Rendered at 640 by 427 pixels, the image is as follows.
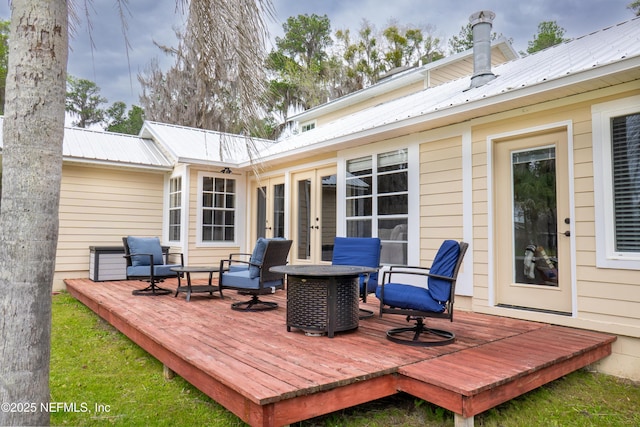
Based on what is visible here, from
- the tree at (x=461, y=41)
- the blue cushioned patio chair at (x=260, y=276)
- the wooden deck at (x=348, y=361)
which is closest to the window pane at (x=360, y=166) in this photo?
the blue cushioned patio chair at (x=260, y=276)

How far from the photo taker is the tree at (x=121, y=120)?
23.3 metres

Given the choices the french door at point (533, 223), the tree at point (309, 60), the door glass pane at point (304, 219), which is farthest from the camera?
the tree at point (309, 60)

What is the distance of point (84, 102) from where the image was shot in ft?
74.2

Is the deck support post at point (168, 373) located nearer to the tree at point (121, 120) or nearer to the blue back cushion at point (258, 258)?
the blue back cushion at point (258, 258)

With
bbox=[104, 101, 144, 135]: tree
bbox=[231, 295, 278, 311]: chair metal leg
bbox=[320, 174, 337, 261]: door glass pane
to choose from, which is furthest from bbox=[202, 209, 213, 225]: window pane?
bbox=[104, 101, 144, 135]: tree

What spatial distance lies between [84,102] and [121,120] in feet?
6.70

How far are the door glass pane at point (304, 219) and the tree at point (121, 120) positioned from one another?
18587 millimetres

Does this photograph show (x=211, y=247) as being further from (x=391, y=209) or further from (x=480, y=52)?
(x=480, y=52)

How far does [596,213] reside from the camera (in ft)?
12.3

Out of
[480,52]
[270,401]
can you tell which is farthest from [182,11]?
[480,52]

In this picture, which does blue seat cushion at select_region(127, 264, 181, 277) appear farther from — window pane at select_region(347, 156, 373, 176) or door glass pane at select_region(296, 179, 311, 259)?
window pane at select_region(347, 156, 373, 176)

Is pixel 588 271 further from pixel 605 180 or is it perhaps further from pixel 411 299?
pixel 411 299

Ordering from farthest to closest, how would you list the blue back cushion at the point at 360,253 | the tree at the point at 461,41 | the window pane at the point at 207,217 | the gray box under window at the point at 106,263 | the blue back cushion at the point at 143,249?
the tree at the point at 461,41 < the window pane at the point at 207,217 < the gray box under window at the point at 106,263 < the blue back cushion at the point at 143,249 < the blue back cushion at the point at 360,253

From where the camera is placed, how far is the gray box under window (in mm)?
7758
